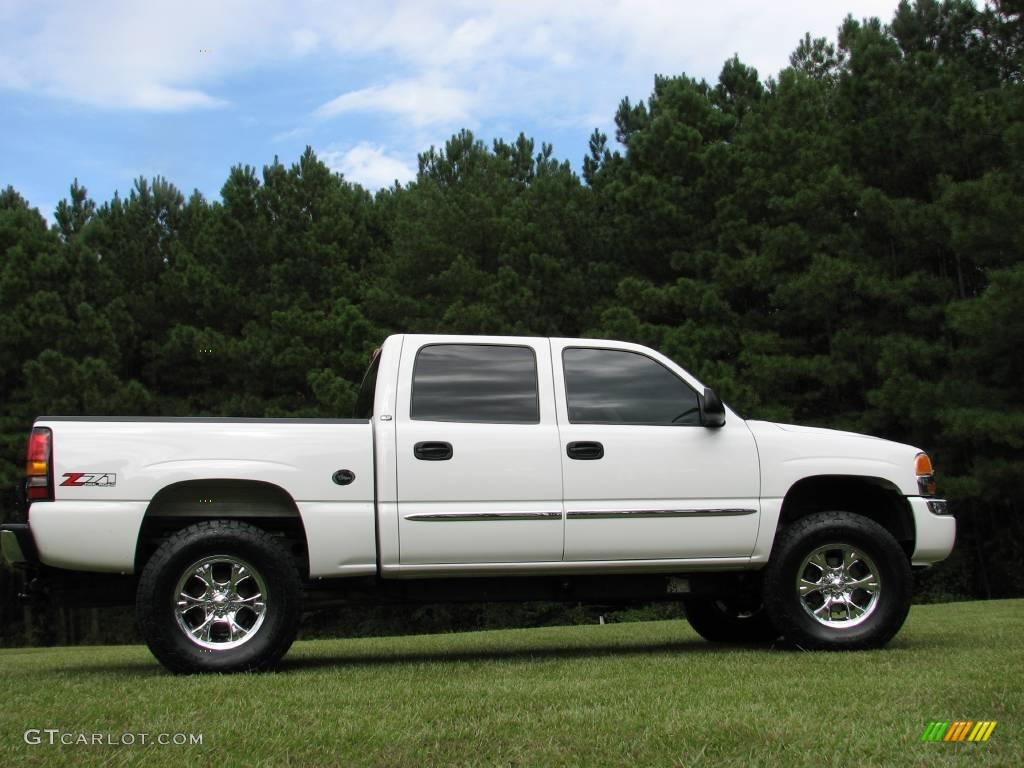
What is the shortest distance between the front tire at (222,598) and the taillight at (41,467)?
73cm

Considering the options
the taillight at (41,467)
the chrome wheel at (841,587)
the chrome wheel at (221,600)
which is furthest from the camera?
the chrome wheel at (841,587)

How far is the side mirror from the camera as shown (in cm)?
727

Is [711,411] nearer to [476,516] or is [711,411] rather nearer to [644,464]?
[644,464]

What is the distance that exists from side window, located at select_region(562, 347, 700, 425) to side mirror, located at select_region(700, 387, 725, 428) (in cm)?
12

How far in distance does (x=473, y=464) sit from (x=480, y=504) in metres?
0.25

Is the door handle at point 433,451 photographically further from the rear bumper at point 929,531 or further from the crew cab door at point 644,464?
the rear bumper at point 929,531

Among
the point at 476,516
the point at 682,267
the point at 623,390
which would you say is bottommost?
the point at 476,516

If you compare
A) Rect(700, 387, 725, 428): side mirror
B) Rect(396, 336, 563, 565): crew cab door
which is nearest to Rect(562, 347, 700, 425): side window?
Rect(700, 387, 725, 428): side mirror

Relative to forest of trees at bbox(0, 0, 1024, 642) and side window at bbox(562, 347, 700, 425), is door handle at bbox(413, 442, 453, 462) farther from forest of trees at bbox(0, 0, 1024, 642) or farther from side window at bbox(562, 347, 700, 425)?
forest of trees at bbox(0, 0, 1024, 642)

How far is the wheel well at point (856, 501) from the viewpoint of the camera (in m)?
7.73

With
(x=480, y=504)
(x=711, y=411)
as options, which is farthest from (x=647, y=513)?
(x=480, y=504)

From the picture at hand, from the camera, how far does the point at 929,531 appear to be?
25.1 ft

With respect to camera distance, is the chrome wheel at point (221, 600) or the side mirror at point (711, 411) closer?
the chrome wheel at point (221, 600)

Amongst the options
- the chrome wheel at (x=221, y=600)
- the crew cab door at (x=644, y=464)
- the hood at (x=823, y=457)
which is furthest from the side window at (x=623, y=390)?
the chrome wheel at (x=221, y=600)
